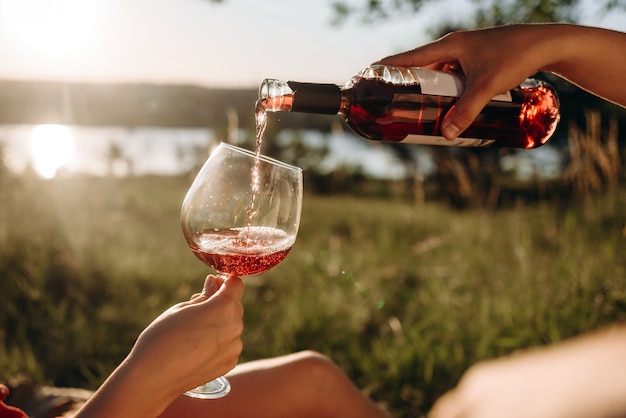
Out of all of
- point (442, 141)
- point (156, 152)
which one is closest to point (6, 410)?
point (442, 141)

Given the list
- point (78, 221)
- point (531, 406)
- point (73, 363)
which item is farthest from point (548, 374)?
point (78, 221)

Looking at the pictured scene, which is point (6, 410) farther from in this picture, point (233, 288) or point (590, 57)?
point (590, 57)

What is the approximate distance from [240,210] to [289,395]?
506 millimetres

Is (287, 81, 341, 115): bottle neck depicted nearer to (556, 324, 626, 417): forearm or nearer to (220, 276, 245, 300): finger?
(220, 276, 245, 300): finger

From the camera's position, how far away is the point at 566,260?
11.9 feet

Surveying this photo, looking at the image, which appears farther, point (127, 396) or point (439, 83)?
point (439, 83)

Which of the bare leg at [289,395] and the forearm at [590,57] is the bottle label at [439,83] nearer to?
the forearm at [590,57]

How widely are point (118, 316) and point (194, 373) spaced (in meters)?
2.57

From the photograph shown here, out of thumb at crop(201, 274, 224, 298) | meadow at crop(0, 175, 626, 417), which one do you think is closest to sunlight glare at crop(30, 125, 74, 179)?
meadow at crop(0, 175, 626, 417)

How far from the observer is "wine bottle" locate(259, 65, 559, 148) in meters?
1.80

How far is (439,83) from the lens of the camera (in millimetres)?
1834

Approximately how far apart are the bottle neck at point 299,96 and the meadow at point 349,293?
4.61ft

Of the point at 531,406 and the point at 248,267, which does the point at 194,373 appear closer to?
the point at 248,267

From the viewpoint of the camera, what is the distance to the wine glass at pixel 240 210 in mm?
1656
